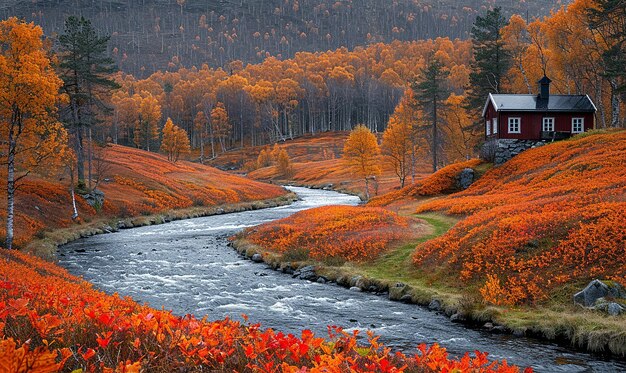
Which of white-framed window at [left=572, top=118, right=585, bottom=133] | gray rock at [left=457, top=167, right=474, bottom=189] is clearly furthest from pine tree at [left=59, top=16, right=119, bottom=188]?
white-framed window at [left=572, top=118, right=585, bottom=133]

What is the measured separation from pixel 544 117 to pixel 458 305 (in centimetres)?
4257

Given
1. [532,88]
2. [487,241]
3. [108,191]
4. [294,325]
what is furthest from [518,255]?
[532,88]

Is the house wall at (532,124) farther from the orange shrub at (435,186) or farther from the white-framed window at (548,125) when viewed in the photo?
the orange shrub at (435,186)

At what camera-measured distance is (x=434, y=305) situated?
20031 mm

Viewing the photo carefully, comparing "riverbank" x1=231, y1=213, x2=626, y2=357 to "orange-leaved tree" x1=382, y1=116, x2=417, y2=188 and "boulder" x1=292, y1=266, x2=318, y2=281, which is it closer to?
"boulder" x1=292, y1=266, x2=318, y2=281

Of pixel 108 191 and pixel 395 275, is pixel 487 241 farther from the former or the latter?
pixel 108 191

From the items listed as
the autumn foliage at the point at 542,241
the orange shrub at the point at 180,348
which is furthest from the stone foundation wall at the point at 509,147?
the orange shrub at the point at 180,348

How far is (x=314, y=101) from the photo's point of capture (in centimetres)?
16338

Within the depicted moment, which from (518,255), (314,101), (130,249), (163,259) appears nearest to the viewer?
(518,255)

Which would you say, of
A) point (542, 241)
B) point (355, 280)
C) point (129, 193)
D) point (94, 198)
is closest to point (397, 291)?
point (355, 280)

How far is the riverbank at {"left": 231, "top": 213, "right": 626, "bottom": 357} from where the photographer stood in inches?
601

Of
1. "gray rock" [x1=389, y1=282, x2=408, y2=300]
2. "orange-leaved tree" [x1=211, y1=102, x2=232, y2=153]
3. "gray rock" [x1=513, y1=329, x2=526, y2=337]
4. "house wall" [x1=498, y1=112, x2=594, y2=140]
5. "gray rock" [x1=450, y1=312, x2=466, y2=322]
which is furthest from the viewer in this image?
"orange-leaved tree" [x1=211, y1=102, x2=232, y2=153]

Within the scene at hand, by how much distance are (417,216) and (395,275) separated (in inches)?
674

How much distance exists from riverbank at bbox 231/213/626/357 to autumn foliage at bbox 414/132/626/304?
1.00 m
